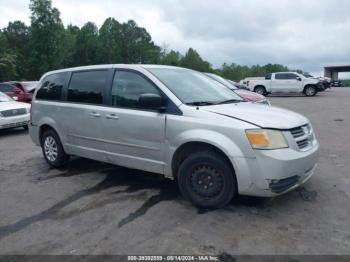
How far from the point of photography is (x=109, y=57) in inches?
2810

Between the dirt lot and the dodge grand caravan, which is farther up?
the dodge grand caravan

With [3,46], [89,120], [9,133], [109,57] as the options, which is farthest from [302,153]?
[109,57]

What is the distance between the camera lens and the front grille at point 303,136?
414cm

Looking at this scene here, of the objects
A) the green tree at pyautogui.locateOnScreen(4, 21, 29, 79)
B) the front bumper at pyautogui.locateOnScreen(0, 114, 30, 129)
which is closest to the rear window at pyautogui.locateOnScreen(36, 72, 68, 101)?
the front bumper at pyautogui.locateOnScreen(0, 114, 30, 129)

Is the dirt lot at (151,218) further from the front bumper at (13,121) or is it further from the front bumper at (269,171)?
the front bumper at (13,121)

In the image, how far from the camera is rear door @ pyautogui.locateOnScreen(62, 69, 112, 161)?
534 centimetres

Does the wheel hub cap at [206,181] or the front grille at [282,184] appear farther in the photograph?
the wheel hub cap at [206,181]

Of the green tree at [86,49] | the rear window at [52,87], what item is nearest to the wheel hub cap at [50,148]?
the rear window at [52,87]

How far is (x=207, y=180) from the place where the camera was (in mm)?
4242

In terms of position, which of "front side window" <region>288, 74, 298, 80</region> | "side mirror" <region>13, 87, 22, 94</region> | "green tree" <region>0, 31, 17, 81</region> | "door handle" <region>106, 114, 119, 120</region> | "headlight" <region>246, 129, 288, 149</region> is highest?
"green tree" <region>0, 31, 17, 81</region>

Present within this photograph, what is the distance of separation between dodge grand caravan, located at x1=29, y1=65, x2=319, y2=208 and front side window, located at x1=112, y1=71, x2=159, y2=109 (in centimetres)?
1

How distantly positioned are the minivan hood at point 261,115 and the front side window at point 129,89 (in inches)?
36.0

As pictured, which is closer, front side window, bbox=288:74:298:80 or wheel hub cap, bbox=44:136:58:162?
wheel hub cap, bbox=44:136:58:162

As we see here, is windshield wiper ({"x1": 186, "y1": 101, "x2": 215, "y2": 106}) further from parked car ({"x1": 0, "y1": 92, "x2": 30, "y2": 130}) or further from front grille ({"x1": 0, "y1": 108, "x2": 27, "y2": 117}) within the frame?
front grille ({"x1": 0, "y1": 108, "x2": 27, "y2": 117})
